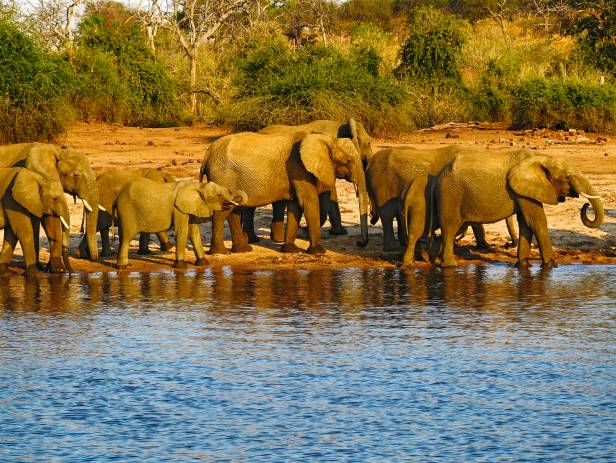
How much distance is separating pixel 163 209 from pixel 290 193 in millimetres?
1875

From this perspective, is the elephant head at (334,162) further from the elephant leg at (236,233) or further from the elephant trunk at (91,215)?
the elephant trunk at (91,215)

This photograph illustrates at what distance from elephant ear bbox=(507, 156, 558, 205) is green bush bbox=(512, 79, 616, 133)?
36.8 ft

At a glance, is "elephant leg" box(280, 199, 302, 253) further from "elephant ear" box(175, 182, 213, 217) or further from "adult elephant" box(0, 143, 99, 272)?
"adult elephant" box(0, 143, 99, 272)

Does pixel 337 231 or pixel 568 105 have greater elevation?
pixel 568 105

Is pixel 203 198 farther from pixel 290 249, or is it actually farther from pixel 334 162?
pixel 334 162

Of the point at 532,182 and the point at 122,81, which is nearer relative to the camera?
the point at 532,182

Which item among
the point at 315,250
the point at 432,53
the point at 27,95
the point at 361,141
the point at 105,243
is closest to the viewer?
the point at 105,243

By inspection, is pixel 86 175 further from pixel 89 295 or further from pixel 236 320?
pixel 236 320

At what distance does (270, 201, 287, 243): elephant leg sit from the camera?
15039 millimetres

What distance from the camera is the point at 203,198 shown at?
1323cm

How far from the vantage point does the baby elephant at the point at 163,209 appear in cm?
1307

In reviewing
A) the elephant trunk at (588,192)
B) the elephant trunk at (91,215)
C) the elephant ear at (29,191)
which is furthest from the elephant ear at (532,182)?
the elephant ear at (29,191)

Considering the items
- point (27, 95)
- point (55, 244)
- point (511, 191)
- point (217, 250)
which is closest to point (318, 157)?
point (217, 250)

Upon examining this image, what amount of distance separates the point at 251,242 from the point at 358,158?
155 cm
